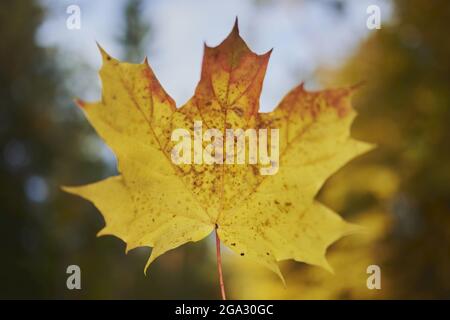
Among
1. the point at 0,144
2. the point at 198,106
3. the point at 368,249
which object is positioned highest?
the point at 0,144

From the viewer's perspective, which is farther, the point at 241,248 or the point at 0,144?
the point at 0,144

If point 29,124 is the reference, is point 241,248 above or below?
below

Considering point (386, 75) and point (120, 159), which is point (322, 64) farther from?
point (120, 159)

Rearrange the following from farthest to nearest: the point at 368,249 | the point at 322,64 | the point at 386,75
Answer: the point at 322,64, the point at 386,75, the point at 368,249

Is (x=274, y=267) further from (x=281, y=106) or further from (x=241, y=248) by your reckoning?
(x=281, y=106)
